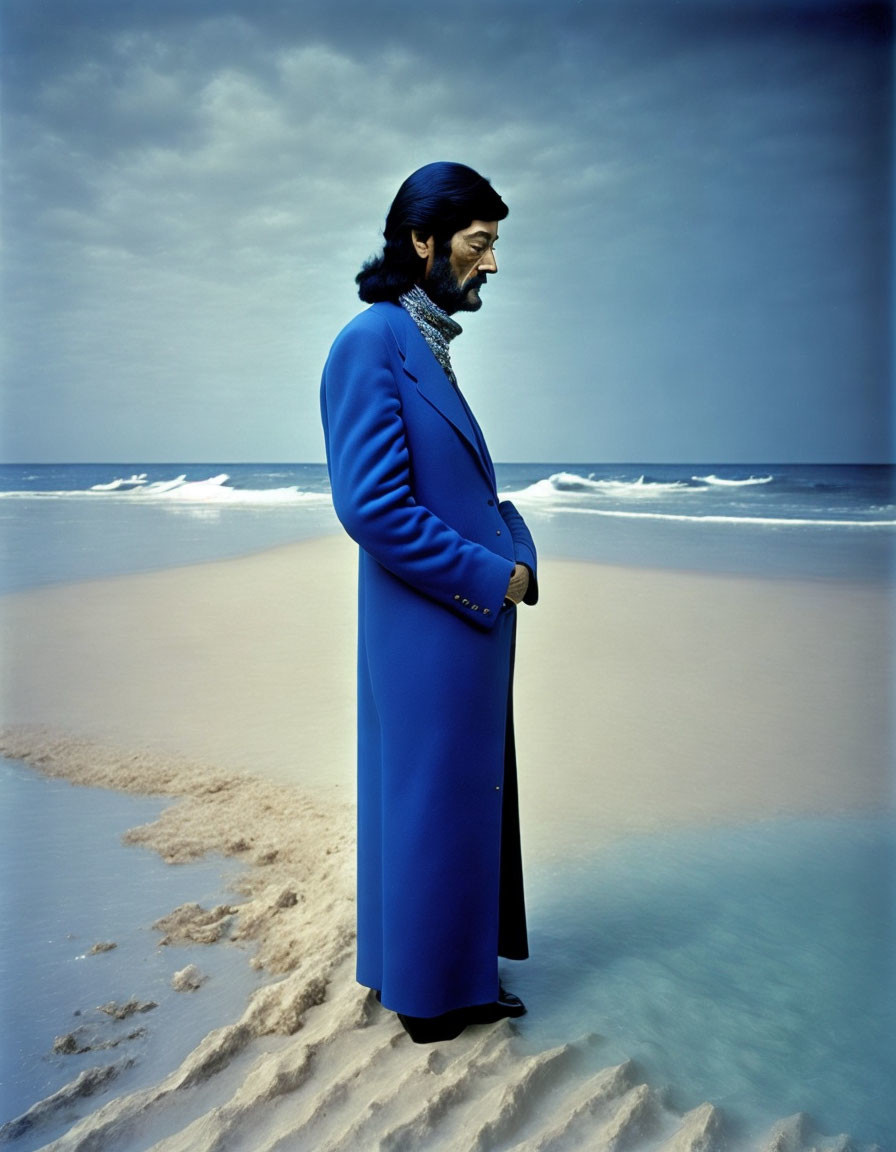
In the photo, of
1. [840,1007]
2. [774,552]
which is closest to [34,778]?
[840,1007]

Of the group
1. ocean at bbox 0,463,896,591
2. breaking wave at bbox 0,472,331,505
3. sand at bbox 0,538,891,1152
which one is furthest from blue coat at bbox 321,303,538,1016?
breaking wave at bbox 0,472,331,505

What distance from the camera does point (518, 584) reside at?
77.6 inches

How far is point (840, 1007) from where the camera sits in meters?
2.18

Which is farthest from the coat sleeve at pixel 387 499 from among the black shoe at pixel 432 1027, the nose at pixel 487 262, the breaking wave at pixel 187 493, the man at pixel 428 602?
the breaking wave at pixel 187 493

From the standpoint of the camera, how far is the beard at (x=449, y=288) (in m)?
1.99

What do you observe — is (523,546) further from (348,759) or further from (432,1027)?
(348,759)

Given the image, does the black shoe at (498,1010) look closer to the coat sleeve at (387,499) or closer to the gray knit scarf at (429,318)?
the coat sleeve at (387,499)

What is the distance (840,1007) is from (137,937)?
1.56 meters

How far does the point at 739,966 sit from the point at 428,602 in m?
1.15

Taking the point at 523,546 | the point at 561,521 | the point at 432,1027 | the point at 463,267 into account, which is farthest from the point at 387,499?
the point at 561,521

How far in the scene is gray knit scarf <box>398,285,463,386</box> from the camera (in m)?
2.01

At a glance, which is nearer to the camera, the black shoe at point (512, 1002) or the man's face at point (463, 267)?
the man's face at point (463, 267)

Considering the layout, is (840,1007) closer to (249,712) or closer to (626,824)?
(626,824)

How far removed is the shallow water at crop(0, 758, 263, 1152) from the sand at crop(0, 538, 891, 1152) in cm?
7
